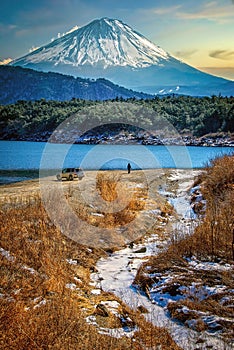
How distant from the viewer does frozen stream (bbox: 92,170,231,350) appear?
5.69m

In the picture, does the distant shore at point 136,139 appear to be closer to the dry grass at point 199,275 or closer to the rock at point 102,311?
the dry grass at point 199,275

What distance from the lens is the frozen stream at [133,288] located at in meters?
5.69

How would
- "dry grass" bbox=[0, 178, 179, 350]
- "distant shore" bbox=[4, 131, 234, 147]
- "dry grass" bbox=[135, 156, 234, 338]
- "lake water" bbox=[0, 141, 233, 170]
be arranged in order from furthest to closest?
1. "distant shore" bbox=[4, 131, 234, 147]
2. "lake water" bbox=[0, 141, 233, 170]
3. "dry grass" bbox=[135, 156, 234, 338]
4. "dry grass" bbox=[0, 178, 179, 350]

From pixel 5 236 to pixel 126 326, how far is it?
4036 mm

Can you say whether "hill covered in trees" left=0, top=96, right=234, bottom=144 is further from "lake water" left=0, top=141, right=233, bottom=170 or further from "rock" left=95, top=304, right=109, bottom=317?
"rock" left=95, top=304, right=109, bottom=317

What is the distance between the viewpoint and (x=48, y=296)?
681 cm

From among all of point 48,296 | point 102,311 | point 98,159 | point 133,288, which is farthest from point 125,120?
point 102,311

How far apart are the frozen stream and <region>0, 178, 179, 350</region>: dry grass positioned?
24 cm

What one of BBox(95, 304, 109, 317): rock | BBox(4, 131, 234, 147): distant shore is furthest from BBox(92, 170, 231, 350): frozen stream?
BBox(4, 131, 234, 147): distant shore

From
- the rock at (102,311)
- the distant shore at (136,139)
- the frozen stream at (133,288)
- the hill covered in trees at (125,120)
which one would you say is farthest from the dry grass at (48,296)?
the hill covered in trees at (125,120)

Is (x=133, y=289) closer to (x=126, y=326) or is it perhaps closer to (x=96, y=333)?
(x=126, y=326)

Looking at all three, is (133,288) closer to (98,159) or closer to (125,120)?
(98,159)

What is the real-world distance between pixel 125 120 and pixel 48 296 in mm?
81548

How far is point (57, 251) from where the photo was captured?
30.3ft
